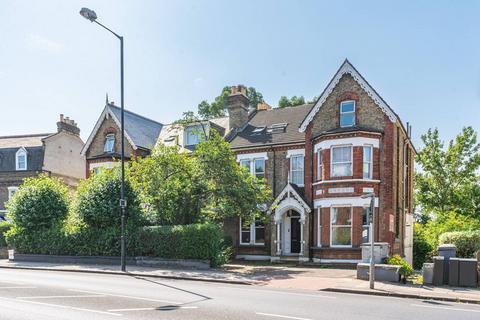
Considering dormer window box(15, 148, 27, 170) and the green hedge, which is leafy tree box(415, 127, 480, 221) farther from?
dormer window box(15, 148, 27, 170)

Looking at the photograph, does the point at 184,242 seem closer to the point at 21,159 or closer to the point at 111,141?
the point at 111,141

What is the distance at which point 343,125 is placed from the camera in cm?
2566

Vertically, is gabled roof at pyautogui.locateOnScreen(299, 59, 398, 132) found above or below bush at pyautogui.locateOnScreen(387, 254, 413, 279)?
above

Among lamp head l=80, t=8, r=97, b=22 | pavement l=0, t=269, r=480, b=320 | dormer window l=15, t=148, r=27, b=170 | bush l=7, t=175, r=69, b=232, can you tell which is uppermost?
lamp head l=80, t=8, r=97, b=22

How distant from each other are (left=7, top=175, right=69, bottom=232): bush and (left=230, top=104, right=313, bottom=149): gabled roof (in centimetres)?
1135

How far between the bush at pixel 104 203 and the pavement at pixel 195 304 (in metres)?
8.51

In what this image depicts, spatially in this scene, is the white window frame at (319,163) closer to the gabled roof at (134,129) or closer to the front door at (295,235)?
the front door at (295,235)

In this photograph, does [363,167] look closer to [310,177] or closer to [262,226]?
[310,177]

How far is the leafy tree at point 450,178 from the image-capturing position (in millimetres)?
38781

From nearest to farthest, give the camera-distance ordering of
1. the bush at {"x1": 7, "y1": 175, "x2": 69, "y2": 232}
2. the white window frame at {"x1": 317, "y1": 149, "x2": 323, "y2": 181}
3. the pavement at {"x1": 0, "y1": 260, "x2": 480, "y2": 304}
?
the pavement at {"x1": 0, "y1": 260, "x2": 480, "y2": 304} → the white window frame at {"x1": 317, "y1": 149, "x2": 323, "y2": 181} → the bush at {"x1": 7, "y1": 175, "x2": 69, "y2": 232}

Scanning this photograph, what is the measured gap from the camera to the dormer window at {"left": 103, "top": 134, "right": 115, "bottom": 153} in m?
34.7

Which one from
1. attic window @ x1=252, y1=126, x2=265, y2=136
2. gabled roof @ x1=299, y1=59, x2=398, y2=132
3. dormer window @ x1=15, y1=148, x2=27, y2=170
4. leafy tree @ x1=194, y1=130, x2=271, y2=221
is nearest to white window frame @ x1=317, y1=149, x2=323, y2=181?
gabled roof @ x1=299, y1=59, x2=398, y2=132

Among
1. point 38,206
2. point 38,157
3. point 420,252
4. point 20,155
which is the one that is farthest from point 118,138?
point 420,252

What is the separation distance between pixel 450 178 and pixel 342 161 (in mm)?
19625
